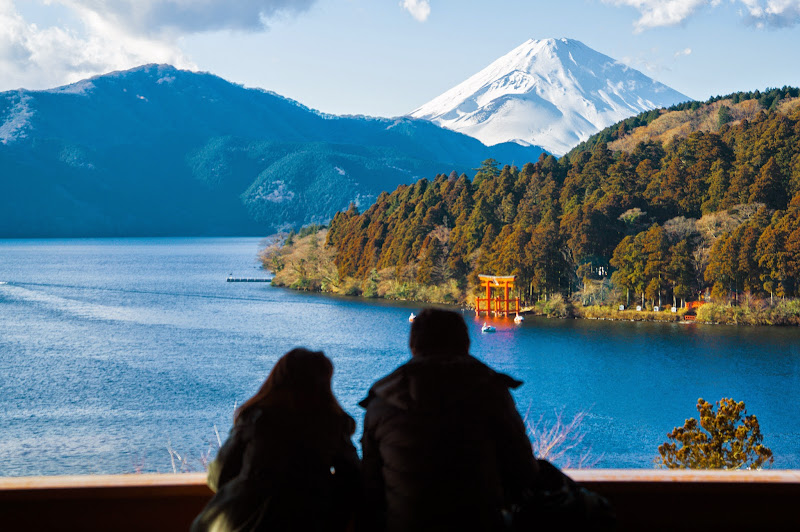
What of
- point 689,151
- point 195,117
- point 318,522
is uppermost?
point 195,117

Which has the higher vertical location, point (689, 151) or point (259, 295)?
point (689, 151)

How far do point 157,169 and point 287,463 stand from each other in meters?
116

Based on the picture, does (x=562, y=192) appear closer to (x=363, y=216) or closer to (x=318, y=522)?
(x=363, y=216)

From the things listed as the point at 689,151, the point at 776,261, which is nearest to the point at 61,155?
the point at 689,151

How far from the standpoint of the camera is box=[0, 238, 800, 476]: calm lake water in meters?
14.3

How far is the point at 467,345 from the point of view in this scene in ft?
5.35

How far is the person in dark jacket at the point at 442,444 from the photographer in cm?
151

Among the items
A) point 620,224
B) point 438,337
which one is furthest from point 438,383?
point 620,224

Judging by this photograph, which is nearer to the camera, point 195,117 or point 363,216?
point 363,216

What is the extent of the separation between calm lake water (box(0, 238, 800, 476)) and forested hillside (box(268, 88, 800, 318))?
102 inches

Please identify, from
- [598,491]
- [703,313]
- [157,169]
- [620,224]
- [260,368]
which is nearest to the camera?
[598,491]

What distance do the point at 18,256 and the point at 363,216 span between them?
130ft

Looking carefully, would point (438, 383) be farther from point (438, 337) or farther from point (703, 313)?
point (703, 313)

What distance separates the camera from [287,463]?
5.00 feet
